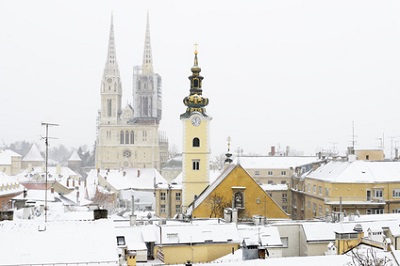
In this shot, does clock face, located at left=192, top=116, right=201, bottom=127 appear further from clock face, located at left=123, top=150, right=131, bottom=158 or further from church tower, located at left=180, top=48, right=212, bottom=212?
clock face, located at left=123, top=150, right=131, bottom=158

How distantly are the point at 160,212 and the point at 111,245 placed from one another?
54189mm

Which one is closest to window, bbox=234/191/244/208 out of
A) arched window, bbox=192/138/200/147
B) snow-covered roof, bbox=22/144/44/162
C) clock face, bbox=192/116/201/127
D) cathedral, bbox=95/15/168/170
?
arched window, bbox=192/138/200/147

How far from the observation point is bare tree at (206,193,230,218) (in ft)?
157

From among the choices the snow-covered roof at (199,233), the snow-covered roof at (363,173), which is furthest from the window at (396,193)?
the snow-covered roof at (199,233)

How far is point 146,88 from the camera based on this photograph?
509ft

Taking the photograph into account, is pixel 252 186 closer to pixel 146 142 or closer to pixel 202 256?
pixel 202 256

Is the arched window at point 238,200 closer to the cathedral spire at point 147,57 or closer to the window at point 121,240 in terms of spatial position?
the window at point 121,240

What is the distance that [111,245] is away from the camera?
22.8 metres

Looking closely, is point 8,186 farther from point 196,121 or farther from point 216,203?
point 216,203

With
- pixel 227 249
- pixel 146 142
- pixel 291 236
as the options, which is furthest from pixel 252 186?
pixel 146 142

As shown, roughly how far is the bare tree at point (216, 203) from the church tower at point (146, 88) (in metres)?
105

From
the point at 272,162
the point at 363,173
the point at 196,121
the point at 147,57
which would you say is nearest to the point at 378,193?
the point at 363,173

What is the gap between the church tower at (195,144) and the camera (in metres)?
59.7

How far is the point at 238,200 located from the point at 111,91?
98.5 meters
